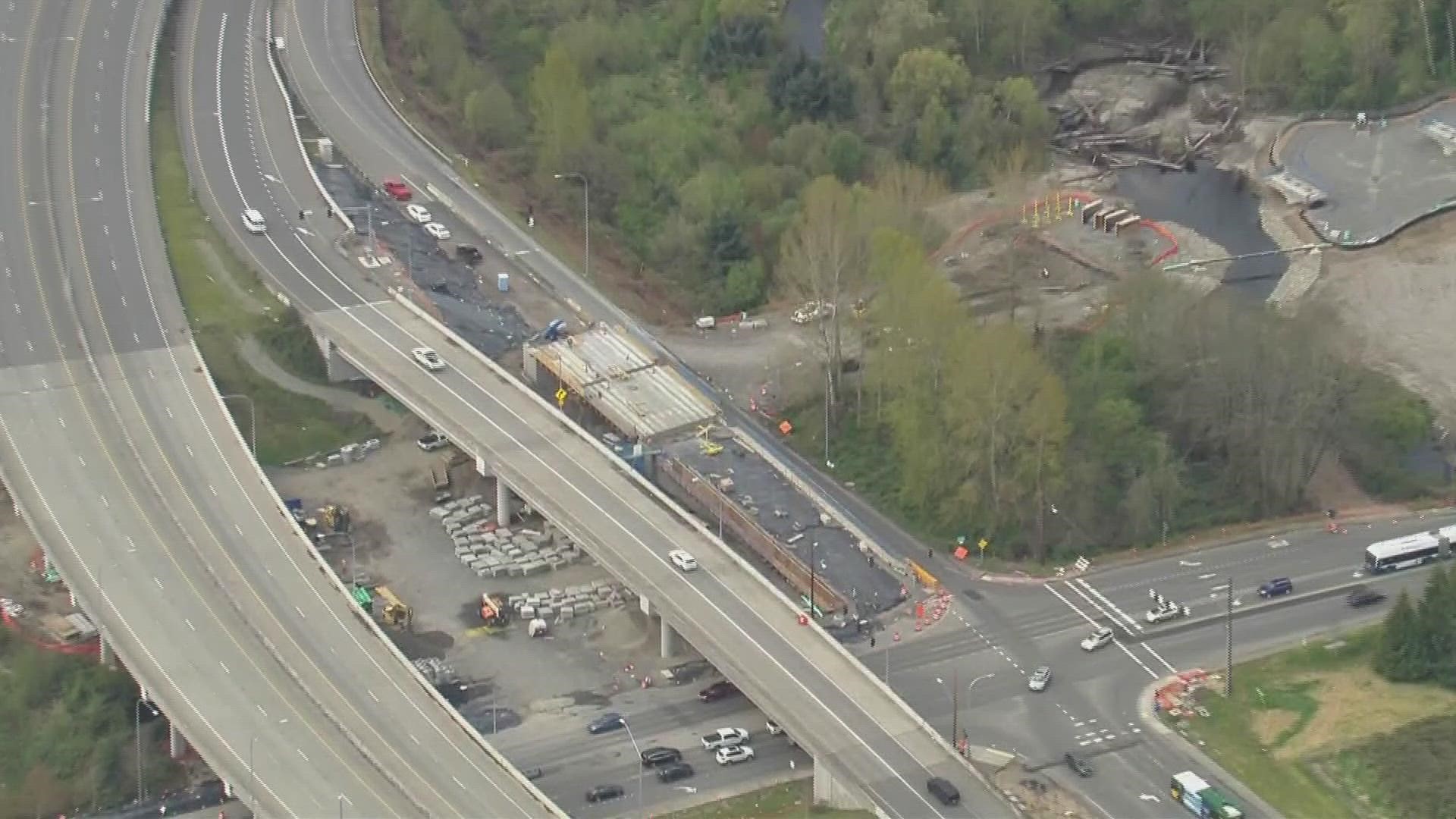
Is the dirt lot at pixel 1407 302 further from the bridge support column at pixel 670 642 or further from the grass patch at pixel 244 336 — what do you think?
the grass patch at pixel 244 336

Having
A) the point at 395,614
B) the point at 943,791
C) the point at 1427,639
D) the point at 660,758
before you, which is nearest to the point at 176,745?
the point at 395,614

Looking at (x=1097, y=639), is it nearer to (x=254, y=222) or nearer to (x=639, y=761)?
(x=639, y=761)

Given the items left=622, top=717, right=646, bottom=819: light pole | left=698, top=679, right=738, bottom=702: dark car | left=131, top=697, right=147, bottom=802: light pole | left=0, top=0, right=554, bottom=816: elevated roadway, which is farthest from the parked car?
left=131, top=697, right=147, bottom=802: light pole

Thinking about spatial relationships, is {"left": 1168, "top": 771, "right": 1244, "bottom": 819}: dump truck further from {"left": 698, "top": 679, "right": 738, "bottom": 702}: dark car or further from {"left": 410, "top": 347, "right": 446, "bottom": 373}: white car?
{"left": 410, "top": 347, "right": 446, "bottom": 373}: white car

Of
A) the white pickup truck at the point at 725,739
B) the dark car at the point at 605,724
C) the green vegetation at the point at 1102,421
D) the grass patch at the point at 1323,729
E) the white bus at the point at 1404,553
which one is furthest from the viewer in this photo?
the green vegetation at the point at 1102,421

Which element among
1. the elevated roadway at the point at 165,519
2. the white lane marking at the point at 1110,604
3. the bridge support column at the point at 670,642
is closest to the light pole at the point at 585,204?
the elevated roadway at the point at 165,519
